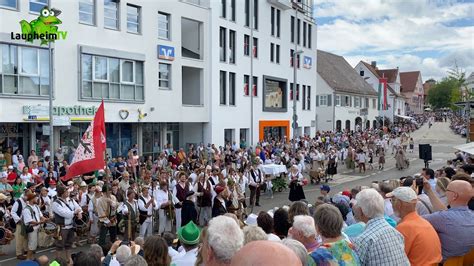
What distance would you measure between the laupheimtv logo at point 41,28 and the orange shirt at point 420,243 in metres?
18.2

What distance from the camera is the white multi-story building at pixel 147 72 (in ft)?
66.2

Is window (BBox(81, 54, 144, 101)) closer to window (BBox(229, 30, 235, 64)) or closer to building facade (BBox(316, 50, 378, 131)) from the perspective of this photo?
window (BBox(229, 30, 235, 64))

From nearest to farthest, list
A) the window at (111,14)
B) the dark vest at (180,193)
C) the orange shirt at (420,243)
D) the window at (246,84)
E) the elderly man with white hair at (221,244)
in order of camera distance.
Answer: the elderly man with white hair at (221,244) < the orange shirt at (420,243) < the dark vest at (180,193) < the window at (111,14) < the window at (246,84)

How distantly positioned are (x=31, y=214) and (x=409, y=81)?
118 m

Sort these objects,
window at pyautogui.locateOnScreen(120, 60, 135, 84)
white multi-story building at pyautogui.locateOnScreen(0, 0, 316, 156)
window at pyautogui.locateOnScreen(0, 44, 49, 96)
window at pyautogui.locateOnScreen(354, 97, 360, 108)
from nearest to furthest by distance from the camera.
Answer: window at pyautogui.locateOnScreen(0, 44, 49, 96), white multi-story building at pyautogui.locateOnScreen(0, 0, 316, 156), window at pyautogui.locateOnScreen(120, 60, 135, 84), window at pyautogui.locateOnScreen(354, 97, 360, 108)

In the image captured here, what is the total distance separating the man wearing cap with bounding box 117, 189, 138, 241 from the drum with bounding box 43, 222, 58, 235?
157cm

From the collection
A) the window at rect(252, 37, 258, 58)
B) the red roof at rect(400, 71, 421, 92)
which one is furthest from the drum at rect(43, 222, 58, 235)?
the red roof at rect(400, 71, 421, 92)

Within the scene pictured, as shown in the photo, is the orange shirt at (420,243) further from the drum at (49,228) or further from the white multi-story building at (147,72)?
the white multi-story building at (147,72)

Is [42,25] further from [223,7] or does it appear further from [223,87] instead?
[223,7]

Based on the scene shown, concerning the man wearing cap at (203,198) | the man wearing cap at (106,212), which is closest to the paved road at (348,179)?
the man wearing cap at (106,212)

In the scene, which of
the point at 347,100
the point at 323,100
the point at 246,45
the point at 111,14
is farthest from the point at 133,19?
the point at 347,100

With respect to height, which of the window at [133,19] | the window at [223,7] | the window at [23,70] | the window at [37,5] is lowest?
the window at [23,70]

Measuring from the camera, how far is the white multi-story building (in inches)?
795

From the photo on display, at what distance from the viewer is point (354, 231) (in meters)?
5.09
